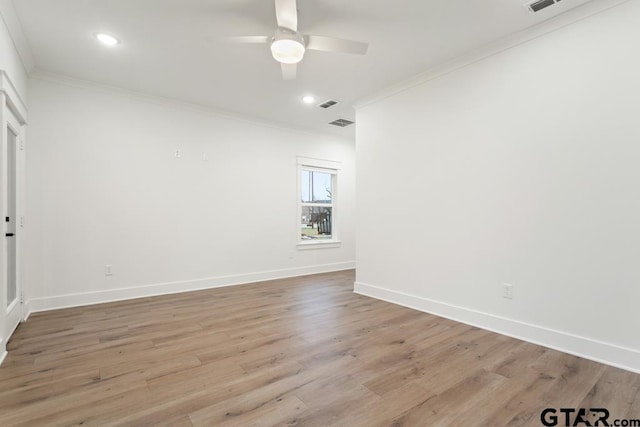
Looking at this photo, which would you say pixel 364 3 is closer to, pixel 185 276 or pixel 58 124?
pixel 58 124

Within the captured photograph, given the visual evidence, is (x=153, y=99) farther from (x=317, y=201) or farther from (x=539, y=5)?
(x=539, y=5)

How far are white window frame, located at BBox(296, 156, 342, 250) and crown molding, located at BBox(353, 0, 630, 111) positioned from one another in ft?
7.00

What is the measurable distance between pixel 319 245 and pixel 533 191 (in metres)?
3.97

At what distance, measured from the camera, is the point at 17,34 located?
110 inches

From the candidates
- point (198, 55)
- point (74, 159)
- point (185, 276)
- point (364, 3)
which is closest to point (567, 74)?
point (364, 3)

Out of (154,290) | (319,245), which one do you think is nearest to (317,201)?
(319,245)

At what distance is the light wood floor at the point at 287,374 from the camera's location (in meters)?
1.75

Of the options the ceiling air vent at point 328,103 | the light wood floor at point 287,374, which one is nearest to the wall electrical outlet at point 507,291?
the light wood floor at point 287,374

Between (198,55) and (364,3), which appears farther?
(198,55)

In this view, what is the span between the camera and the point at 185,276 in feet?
15.1

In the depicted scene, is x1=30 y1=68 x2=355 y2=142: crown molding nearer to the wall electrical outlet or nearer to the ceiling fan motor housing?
the ceiling fan motor housing

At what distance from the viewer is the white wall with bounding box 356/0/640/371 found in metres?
2.33

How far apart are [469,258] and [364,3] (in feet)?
8.49

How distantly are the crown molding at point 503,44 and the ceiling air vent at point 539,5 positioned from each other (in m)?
0.22
